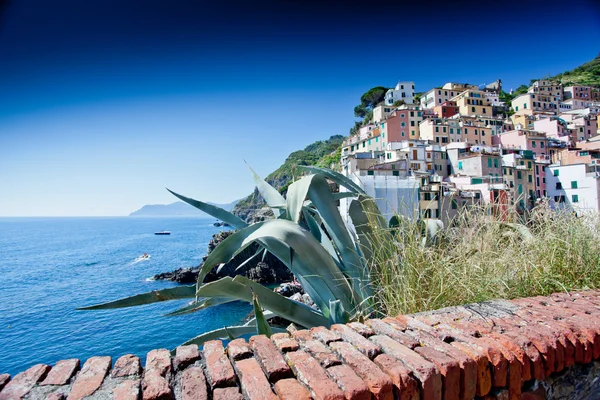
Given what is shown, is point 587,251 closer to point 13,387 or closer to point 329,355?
point 329,355

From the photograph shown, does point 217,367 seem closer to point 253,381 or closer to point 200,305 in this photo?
point 253,381

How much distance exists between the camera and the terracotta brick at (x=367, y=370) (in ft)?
2.98

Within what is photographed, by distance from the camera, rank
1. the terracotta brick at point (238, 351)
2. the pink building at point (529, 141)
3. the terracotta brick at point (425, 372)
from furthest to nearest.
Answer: the pink building at point (529, 141) → the terracotta brick at point (238, 351) → the terracotta brick at point (425, 372)

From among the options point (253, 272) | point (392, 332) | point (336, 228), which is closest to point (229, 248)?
point (336, 228)

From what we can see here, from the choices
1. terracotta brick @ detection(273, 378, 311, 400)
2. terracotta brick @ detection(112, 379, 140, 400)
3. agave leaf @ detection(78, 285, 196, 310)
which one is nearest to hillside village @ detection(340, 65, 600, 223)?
agave leaf @ detection(78, 285, 196, 310)

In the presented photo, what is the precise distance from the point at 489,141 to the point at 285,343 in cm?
4061

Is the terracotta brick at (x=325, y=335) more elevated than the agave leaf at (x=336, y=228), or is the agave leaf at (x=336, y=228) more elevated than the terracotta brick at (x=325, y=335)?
the agave leaf at (x=336, y=228)

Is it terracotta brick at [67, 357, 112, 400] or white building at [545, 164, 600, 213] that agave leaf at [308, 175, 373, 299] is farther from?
white building at [545, 164, 600, 213]

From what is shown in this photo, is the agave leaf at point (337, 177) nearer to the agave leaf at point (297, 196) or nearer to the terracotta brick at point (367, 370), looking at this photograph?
the agave leaf at point (297, 196)

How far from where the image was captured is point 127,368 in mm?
1034

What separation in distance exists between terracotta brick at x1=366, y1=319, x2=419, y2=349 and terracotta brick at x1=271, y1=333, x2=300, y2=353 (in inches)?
13.3

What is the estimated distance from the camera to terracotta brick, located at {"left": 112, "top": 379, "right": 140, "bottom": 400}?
2.90 ft

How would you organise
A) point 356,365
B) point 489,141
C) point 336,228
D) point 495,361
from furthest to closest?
point 489,141 < point 336,228 < point 495,361 < point 356,365

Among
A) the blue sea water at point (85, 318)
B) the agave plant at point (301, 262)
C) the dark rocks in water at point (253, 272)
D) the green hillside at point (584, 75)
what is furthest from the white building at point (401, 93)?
the agave plant at point (301, 262)
